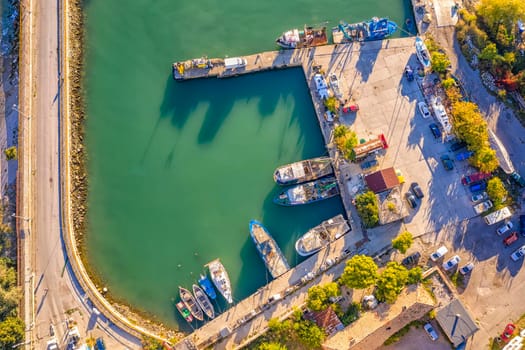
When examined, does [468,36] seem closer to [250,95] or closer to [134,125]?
[250,95]

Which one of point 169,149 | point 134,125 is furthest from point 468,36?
point 134,125

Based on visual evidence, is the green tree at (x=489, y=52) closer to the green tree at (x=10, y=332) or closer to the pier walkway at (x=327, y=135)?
the pier walkway at (x=327, y=135)

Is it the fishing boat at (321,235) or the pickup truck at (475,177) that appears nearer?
the fishing boat at (321,235)

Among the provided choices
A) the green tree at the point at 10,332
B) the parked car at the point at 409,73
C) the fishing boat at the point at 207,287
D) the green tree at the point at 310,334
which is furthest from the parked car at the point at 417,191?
the green tree at the point at 10,332

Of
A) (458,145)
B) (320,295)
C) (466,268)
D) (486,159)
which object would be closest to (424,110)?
(458,145)

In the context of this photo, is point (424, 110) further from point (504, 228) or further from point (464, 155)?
point (504, 228)

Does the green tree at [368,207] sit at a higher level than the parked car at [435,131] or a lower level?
lower
